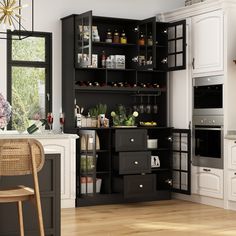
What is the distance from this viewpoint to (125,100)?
7.70m

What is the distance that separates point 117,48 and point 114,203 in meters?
2.04

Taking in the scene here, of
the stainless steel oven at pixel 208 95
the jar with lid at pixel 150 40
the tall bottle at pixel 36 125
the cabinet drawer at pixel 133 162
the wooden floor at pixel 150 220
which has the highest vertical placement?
the jar with lid at pixel 150 40

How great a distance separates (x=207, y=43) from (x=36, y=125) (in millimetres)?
2295

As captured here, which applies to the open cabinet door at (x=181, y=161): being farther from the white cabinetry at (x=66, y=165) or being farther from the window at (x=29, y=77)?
the window at (x=29, y=77)

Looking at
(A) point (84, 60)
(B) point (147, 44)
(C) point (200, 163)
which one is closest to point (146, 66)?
(B) point (147, 44)

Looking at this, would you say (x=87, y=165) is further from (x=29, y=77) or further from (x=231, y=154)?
(x=231, y=154)

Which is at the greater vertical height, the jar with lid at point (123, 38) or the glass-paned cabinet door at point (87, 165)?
the jar with lid at point (123, 38)

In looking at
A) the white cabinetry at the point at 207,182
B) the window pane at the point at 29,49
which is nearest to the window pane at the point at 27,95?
the window pane at the point at 29,49

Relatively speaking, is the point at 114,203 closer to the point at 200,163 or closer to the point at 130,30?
the point at 200,163

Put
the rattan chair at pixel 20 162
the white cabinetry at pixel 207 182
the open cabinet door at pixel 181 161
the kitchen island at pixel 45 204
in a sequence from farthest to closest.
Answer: the open cabinet door at pixel 181 161 → the white cabinetry at pixel 207 182 → the kitchen island at pixel 45 204 → the rattan chair at pixel 20 162

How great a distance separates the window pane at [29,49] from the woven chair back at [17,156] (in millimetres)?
3391

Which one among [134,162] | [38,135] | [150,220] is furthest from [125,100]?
[150,220]

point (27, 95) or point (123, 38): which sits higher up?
point (123, 38)

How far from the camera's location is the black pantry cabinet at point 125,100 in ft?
22.9
